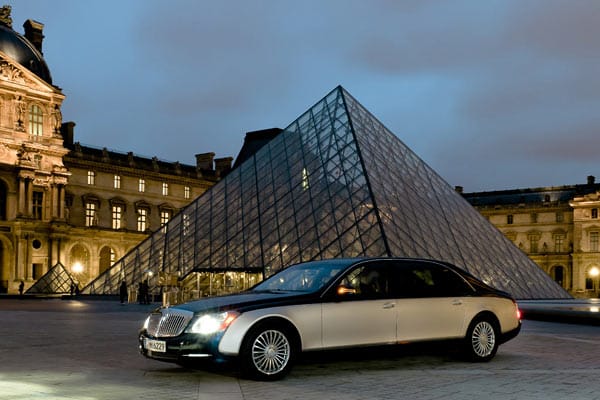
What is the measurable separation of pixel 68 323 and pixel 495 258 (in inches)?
622

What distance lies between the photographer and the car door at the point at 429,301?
9055 millimetres

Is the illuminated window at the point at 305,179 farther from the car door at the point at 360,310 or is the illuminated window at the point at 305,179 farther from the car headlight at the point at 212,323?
the car headlight at the point at 212,323

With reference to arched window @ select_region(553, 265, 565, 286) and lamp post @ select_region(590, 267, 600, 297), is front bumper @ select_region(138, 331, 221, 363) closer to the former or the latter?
lamp post @ select_region(590, 267, 600, 297)

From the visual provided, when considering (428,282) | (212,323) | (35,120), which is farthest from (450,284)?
(35,120)

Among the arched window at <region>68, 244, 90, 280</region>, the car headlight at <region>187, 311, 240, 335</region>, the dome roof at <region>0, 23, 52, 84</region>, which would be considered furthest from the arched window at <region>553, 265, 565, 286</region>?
the car headlight at <region>187, 311, 240, 335</region>

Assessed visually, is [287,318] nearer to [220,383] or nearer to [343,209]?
[220,383]

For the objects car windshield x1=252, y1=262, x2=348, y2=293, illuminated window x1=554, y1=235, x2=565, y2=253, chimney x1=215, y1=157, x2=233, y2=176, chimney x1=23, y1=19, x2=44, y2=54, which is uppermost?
chimney x1=23, y1=19, x2=44, y2=54

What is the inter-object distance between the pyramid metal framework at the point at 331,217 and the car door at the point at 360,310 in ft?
45.3

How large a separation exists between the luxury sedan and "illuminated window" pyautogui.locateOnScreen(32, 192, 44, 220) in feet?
147

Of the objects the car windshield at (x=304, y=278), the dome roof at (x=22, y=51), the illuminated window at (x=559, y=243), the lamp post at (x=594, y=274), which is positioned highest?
the dome roof at (x=22, y=51)

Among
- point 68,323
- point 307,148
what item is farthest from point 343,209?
point 68,323

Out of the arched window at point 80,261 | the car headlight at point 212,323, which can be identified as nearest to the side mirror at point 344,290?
the car headlight at point 212,323

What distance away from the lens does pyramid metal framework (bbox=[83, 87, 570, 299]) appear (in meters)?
24.8

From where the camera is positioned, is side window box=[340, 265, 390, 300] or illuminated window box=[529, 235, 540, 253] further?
illuminated window box=[529, 235, 540, 253]
